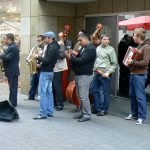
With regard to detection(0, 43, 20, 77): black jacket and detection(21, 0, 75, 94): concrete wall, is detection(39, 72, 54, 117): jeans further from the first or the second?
detection(21, 0, 75, 94): concrete wall

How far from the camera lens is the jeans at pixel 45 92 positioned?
8.84m

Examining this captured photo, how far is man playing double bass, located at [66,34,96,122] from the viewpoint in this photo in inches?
332

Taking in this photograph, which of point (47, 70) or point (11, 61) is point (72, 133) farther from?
point (11, 61)

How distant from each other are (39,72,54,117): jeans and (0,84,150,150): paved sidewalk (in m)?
0.25

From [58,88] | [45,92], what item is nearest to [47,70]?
[45,92]

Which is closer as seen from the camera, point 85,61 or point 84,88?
point 85,61

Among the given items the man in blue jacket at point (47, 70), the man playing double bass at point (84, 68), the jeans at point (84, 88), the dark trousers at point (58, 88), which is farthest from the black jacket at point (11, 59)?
the jeans at point (84, 88)

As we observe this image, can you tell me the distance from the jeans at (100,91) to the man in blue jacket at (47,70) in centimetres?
94

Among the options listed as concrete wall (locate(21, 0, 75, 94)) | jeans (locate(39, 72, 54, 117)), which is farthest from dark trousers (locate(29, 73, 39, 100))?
jeans (locate(39, 72, 54, 117))

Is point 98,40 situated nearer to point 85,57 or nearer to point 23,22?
point 85,57

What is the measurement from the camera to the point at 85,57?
8.39 metres

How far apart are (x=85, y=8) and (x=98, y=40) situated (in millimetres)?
3020

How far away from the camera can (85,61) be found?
842 cm

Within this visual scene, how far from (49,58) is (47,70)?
28cm
